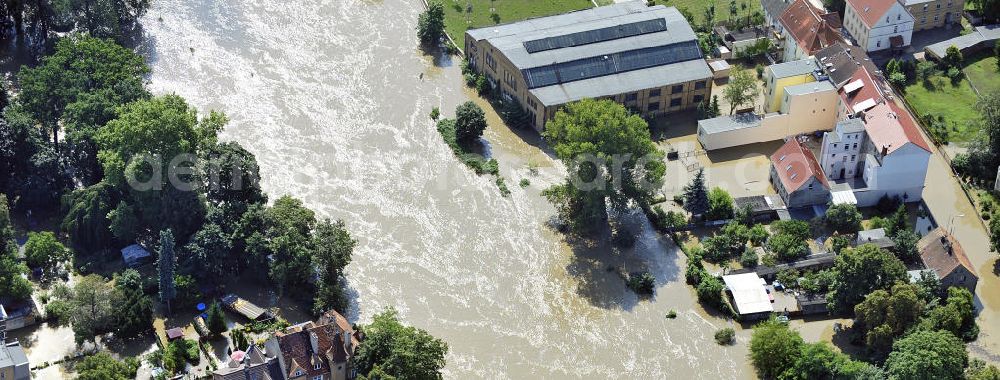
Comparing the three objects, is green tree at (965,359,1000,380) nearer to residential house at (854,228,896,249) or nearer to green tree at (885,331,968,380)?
green tree at (885,331,968,380)

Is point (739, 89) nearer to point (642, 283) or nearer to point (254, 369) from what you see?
point (642, 283)

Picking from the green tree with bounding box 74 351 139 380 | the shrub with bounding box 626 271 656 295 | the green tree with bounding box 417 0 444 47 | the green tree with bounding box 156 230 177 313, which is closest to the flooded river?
the shrub with bounding box 626 271 656 295

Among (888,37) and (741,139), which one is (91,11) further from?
(888,37)

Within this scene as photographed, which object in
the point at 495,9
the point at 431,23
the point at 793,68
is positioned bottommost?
the point at 793,68

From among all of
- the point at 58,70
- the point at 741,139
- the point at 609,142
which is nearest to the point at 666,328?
the point at 609,142

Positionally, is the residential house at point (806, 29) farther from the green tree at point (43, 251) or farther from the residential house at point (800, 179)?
the green tree at point (43, 251)

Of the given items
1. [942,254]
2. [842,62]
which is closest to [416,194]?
[842,62]
